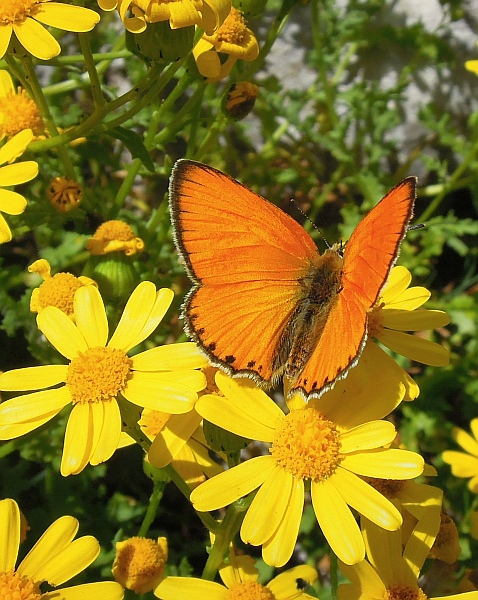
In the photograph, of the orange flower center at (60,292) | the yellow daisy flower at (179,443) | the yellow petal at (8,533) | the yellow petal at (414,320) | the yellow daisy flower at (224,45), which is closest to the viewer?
the yellow petal at (8,533)

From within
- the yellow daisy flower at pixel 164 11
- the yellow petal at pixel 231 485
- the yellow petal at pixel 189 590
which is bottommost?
the yellow petal at pixel 189 590

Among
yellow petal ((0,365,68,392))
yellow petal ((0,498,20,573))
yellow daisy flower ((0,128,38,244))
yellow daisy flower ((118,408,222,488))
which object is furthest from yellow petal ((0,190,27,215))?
yellow petal ((0,498,20,573))

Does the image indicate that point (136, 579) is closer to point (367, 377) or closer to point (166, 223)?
point (367, 377)

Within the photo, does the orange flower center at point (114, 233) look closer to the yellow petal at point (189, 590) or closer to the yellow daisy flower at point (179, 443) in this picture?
the yellow daisy flower at point (179, 443)

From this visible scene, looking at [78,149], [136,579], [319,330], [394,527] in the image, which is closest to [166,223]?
[78,149]

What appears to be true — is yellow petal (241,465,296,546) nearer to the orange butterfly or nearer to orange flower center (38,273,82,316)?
the orange butterfly

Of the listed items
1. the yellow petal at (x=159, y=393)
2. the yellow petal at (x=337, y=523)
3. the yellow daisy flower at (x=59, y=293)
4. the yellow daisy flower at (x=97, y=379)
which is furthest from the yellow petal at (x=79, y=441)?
the yellow petal at (x=337, y=523)
